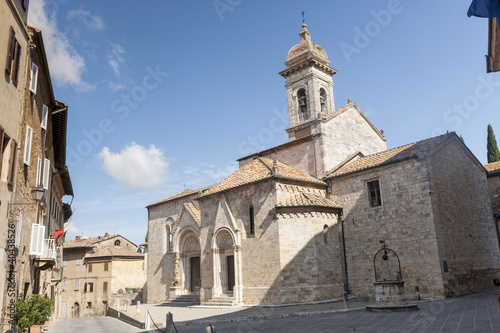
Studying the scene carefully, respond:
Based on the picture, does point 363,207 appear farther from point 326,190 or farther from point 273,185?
point 273,185

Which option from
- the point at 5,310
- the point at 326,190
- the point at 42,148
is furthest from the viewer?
the point at 326,190

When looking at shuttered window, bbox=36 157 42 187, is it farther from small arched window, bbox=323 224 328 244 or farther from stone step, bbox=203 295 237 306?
small arched window, bbox=323 224 328 244

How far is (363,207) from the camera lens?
20.2 m

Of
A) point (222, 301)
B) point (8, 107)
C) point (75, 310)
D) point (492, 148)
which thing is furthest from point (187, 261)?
point (492, 148)

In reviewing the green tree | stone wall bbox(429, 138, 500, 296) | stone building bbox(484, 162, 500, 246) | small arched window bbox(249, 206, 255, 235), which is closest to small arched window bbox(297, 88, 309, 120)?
small arched window bbox(249, 206, 255, 235)

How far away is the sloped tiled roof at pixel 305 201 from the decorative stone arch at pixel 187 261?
30.4 feet

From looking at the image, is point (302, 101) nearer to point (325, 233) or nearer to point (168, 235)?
point (325, 233)

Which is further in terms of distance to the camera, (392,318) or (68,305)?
(68,305)

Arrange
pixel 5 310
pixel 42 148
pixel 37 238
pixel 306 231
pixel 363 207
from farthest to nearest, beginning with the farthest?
pixel 363 207 → pixel 306 231 → pixel 42 148 → pixel 37 238 → pixel 5 310

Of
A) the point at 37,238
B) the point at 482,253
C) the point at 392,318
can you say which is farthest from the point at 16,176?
the point at 482,253

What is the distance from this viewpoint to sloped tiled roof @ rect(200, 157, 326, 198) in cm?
2053

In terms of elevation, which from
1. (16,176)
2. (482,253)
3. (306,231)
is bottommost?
(482,253)

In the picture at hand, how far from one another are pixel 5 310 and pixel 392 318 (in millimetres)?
11196

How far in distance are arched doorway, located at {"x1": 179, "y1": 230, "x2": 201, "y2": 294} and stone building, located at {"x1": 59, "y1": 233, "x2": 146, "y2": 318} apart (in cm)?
1530
